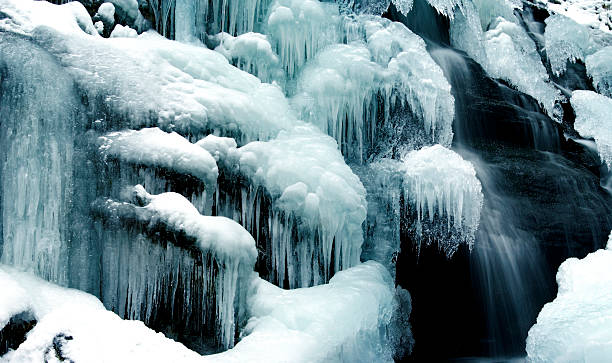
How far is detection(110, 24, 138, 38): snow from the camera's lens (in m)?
5.31

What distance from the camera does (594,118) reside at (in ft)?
26.2

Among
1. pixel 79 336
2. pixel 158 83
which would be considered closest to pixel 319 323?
pixel 79 336

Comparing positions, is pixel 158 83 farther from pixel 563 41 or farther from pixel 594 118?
pixel 563 41

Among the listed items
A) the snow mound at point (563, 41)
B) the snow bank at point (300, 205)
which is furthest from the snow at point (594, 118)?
the snow bank at point (300, 205)

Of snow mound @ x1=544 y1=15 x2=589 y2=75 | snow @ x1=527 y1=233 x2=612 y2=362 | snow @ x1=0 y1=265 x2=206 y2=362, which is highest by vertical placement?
snow mound @ x1=544 y1=15 x2=589 y2=75

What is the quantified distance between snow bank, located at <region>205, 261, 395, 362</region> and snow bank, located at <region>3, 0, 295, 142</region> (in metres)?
1.54

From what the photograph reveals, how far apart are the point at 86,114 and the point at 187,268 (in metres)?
1.51

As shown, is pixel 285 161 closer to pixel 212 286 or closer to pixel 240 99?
pixel 240 99

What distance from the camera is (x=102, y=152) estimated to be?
4043 mm

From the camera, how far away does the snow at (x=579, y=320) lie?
10.8ft

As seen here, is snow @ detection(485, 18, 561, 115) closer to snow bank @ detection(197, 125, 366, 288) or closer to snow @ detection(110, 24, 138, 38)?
snow bank @ detection(197, 125, 366, 288)

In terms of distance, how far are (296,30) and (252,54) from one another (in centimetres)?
76

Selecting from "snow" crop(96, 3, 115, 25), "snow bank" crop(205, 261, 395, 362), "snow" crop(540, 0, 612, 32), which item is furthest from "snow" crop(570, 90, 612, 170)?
"snow" crop(96, 3, 115, 25)

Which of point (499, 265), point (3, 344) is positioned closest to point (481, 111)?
point (499, 265)
